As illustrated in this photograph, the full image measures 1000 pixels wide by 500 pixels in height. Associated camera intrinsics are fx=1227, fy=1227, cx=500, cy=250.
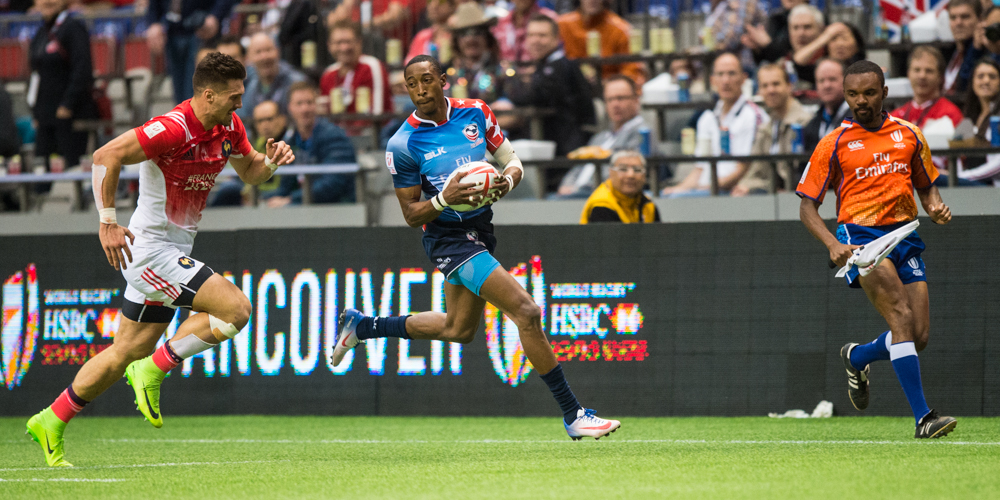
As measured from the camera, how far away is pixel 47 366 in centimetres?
1167

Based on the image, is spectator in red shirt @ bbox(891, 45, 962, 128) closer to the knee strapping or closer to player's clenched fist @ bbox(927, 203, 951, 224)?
player's clenched fist @ bbox(927, 203, 951, 224)

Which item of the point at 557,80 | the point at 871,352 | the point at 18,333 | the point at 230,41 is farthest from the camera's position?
the point at 230,41

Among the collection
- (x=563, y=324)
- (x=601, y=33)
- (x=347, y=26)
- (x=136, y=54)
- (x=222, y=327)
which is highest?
(x=347, y=26)

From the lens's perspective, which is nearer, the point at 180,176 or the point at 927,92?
the point at 180,176

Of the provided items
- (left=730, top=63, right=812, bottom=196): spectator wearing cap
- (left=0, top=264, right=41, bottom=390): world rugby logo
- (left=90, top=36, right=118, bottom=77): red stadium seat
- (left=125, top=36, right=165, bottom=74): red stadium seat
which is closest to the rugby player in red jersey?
(left=0, top=264, right=41, bottom=390): world rugby logo

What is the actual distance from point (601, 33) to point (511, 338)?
4.85 m

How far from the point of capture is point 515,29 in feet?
47.4

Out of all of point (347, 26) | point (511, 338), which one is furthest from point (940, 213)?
point (347, 26)

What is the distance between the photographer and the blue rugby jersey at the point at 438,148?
7.39 meters

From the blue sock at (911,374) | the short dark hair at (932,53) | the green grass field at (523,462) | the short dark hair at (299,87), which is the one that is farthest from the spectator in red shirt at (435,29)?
the blue sock at (911,374)

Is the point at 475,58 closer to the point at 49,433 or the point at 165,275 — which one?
the point at 165,275

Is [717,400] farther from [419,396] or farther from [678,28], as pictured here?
[678,28]

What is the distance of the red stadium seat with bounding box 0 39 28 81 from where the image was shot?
61.1ft

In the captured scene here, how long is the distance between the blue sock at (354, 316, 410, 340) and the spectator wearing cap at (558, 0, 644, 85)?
20.7 feet
